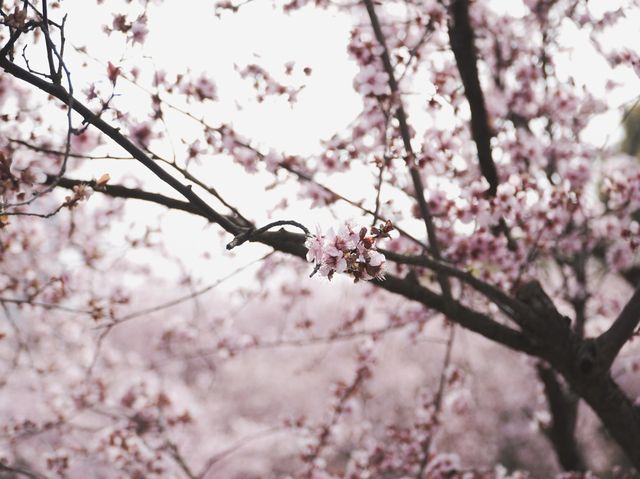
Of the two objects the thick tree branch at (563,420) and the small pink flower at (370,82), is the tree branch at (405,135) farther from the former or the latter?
the thick tree branch at (563,420)

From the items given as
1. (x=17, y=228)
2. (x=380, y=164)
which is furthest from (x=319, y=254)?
(x=17, y=228)

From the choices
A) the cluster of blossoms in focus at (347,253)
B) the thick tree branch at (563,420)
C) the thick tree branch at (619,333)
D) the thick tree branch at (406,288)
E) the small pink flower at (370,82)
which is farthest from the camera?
the thick tree branch at (563,420)

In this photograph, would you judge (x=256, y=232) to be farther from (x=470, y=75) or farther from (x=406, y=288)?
(x=470, y=75)

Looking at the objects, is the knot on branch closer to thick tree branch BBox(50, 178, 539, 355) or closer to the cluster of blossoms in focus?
the cluster of blossoms in focus

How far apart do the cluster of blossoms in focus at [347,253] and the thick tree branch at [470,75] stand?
2255 millimetres

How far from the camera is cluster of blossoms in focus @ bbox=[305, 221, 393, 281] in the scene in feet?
6.20

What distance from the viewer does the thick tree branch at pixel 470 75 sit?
3.76m

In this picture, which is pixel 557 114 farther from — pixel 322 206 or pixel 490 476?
pixel 490 476

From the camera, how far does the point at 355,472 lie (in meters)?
5.32

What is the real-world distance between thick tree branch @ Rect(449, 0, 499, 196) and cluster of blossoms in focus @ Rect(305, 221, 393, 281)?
2.26 meters

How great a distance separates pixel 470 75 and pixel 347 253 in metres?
2.41

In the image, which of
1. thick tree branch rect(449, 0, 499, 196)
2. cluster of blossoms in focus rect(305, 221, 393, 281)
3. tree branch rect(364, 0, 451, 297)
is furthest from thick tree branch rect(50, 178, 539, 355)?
thick tree branch rect(449, 0, 499, 196)

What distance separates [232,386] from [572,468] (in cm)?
1406

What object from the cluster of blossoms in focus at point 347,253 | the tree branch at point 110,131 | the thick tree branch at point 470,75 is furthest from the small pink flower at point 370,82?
the cluster of blossoms in focus at point 347,253
